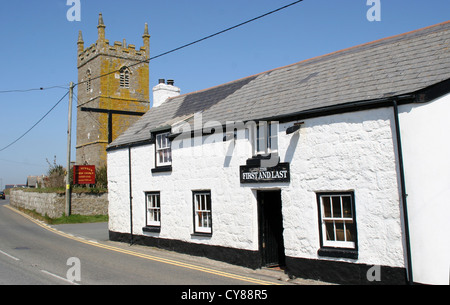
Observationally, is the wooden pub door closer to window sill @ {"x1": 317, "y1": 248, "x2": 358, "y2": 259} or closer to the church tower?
window sill @ {"x1": 317, "y1": 248, "x2": 358, "y2": 259}

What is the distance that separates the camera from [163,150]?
1527 centimetres

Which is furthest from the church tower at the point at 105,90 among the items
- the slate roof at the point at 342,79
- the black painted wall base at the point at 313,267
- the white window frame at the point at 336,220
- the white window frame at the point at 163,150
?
the white window frame at the point at 336,220

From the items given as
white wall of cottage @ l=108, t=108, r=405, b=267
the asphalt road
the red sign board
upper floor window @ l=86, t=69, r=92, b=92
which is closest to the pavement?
the asphalt road

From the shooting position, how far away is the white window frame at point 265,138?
37.1 feet

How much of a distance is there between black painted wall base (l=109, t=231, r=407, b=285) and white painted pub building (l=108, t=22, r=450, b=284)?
Answer: 28 mm

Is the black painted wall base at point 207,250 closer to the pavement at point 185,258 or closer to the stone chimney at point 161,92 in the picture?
the pavement at point 185,258

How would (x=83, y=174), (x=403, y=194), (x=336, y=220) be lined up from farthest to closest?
(x=83, y=174), (x=336, y=220), (x=403, y=194)

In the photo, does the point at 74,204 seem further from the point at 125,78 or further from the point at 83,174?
the point at 125,78

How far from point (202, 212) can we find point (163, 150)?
3.21m

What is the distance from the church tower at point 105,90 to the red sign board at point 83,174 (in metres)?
21.7

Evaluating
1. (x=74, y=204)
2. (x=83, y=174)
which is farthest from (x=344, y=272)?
(x=83, y=174)

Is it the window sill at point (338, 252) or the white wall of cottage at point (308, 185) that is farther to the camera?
the window sill at point (338, 252)

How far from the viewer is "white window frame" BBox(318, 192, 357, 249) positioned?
9.38m

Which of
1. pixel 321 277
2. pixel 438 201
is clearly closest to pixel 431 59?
pixel 438 201
